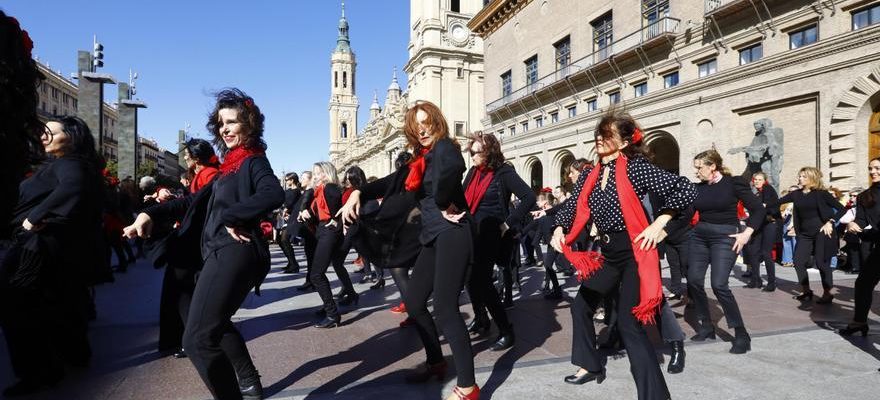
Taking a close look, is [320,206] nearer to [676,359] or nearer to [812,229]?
[676,359]

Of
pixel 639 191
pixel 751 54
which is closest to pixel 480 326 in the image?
pixel 639 191

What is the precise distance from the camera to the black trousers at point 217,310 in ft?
8.43

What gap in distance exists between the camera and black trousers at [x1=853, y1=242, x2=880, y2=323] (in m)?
4.72

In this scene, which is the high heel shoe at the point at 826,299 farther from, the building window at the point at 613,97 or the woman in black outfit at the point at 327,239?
the building window at the point at 613,97

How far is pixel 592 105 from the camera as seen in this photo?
2662 cm

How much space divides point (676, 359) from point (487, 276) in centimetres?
171

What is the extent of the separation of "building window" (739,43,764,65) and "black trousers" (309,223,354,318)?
58.8ft

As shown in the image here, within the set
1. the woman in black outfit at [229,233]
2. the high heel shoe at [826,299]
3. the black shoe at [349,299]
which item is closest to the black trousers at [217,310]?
the woman in black outfit at [229,233]

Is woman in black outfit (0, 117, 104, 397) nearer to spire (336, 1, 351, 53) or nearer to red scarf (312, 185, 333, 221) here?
red scarf (312, 185, 333, 221)

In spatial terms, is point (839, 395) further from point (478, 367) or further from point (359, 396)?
point (359, 396)

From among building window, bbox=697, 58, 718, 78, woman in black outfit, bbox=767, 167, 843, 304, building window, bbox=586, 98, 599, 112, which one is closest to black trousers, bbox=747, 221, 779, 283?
woman in black outfit, bbox=767, 167, 843, 304

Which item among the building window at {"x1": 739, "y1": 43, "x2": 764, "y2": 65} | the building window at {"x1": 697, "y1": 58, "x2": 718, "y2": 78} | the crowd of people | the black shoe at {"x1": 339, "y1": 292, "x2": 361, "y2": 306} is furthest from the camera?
the building window at {"x1": 697, "y1": 58, "x2": 718, "y2": 78}

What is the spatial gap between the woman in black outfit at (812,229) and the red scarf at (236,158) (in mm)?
7264

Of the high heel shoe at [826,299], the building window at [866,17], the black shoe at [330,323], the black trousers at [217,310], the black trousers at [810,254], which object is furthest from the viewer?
the building window at [866,17]
